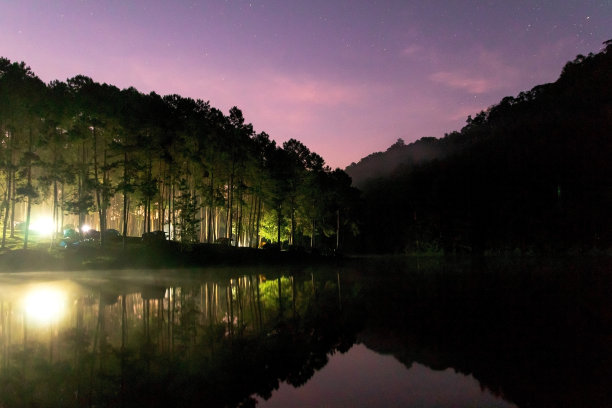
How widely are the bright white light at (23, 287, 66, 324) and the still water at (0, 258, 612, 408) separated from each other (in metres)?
0.10

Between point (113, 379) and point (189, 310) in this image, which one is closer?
point (113, 379)

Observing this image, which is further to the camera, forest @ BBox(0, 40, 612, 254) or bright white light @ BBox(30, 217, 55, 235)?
bright white light @ BBox(30, 217, 55, 235)

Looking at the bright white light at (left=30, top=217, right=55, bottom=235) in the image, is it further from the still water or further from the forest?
the still water

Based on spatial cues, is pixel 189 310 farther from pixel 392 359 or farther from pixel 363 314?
pixel 392 359

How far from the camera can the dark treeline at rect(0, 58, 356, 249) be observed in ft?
125

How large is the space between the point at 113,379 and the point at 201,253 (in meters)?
37.0

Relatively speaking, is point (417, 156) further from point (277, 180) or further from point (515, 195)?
point (277, 180)

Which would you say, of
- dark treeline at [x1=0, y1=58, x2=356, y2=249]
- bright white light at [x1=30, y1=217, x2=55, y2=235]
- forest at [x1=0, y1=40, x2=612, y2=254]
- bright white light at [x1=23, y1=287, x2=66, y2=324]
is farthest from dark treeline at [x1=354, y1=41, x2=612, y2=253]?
bright white light at [x1=23, y1=287, x2=66, y2=324]

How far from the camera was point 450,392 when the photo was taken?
7324 millimetres

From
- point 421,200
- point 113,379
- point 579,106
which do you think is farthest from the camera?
point 579,106

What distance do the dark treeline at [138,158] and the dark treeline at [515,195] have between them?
45234 mm

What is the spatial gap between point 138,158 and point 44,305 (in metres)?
29.6

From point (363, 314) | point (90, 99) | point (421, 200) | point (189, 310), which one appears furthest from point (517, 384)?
point (421, 200)

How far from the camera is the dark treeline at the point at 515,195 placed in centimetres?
8862
